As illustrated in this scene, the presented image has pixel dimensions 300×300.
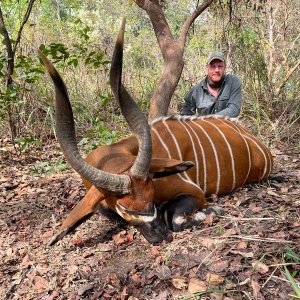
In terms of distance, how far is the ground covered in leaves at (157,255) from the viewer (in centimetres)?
211

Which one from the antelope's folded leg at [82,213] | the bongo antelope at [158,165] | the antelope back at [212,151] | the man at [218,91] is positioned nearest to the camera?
the bongo antelope at [158,165]

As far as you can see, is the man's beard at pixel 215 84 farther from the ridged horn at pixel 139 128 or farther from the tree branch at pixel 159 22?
the ridged horn at pixel 139 128

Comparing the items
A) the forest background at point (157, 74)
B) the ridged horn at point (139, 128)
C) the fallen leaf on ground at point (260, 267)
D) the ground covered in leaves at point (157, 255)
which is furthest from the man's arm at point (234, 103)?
the fallen leaf on ground at point (260, 267)

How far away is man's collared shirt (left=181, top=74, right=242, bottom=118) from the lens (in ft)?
15.3

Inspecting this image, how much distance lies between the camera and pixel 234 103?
468 cm

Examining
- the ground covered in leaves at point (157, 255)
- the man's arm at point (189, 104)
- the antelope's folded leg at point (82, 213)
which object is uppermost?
the man's arm at point (189, 104)

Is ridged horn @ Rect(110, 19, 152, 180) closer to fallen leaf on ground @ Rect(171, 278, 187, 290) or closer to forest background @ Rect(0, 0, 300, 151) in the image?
fallen leaf on ground @ Rect(171, 278, 187, 290)

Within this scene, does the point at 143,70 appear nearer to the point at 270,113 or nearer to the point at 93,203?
the point at 270,113

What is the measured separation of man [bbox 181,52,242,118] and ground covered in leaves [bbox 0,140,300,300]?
1474 mm

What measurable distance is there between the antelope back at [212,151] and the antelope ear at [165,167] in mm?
336

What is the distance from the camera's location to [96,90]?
6480 mm

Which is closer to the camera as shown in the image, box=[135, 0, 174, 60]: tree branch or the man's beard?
the man's beard

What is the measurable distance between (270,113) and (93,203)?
4015mm

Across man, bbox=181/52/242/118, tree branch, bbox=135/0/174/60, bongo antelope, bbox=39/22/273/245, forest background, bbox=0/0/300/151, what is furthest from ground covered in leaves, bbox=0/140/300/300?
tree branch, bbox=135/0/174/60
